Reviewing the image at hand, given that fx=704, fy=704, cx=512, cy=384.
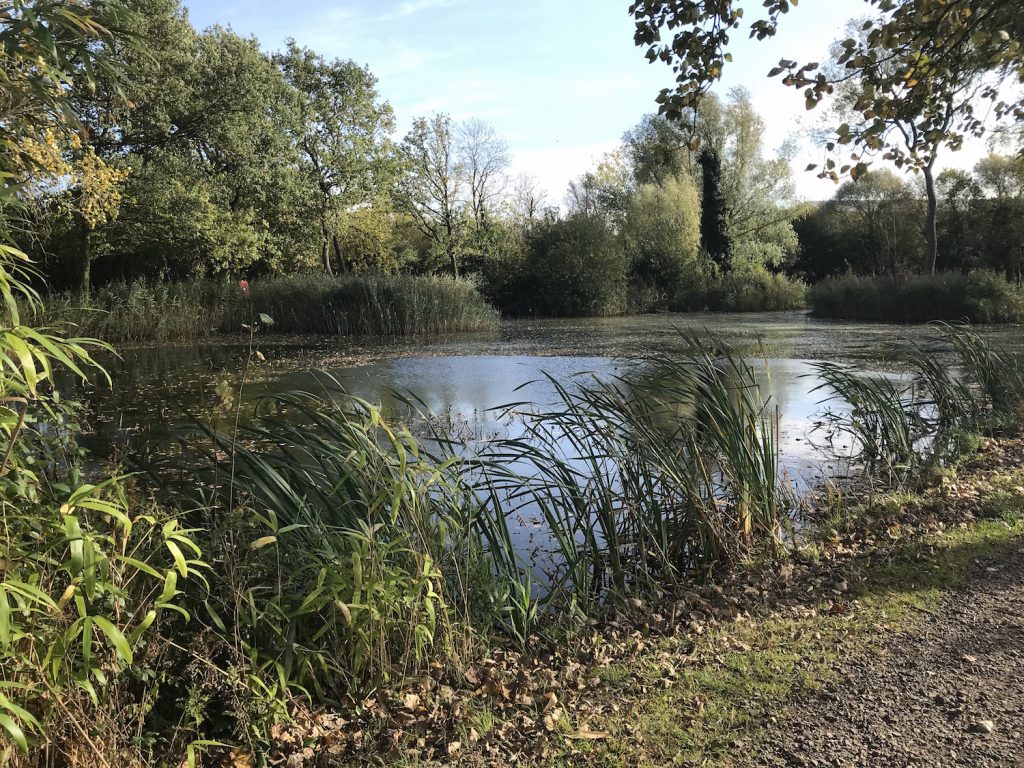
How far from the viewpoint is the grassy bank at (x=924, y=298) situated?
18906 mm

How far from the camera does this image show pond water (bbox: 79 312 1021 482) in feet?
25.9

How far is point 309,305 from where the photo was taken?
2333cm

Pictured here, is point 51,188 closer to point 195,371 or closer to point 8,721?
point 195,371

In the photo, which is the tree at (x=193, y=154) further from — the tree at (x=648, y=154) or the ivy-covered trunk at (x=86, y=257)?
the tree at (x=648, y=154)

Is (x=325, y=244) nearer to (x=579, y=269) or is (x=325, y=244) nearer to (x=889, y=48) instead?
(x=579, y=269)

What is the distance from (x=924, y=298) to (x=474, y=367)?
15.2 metres

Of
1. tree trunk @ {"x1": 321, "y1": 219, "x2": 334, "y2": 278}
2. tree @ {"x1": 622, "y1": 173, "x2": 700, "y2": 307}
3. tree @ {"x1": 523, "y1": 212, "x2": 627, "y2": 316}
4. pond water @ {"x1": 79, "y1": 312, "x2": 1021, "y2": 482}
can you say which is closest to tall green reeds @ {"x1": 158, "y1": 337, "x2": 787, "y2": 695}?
pond water @ {"x1": 79, "y1": 312, "x2": 1021, "y2": 482}

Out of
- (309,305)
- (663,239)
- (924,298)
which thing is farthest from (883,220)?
(309,305)

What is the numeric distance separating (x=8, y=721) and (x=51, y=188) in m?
16.5

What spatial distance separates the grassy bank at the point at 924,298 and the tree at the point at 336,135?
798 inches

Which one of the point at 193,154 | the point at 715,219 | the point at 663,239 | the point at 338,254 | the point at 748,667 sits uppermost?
the point at 193,154

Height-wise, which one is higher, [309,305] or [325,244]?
[325,244]

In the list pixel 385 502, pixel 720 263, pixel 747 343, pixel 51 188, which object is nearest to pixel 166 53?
pixel 51 188

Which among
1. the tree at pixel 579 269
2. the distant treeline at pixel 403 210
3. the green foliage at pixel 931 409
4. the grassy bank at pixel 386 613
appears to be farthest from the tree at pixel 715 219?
the grassy bank at pixel 386 613
